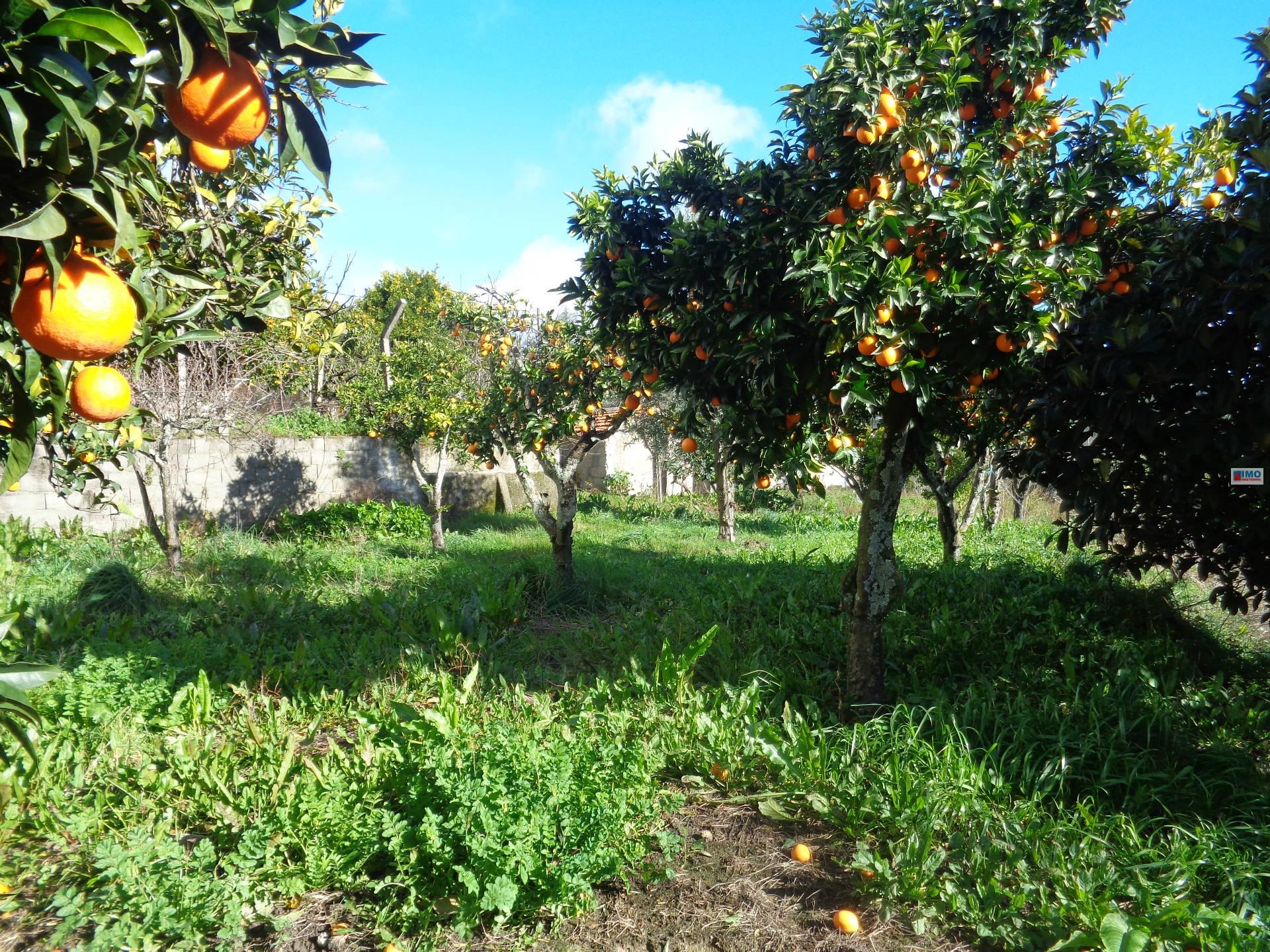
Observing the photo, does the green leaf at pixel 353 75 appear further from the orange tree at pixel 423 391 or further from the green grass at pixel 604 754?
the orange tree at pixel 423 391

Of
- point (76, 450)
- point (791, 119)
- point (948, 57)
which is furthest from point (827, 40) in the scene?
point (76, 450)

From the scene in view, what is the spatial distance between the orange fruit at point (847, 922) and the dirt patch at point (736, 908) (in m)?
0.03

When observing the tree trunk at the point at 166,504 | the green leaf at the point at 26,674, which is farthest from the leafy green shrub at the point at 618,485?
the green leaf at the point at 26,674

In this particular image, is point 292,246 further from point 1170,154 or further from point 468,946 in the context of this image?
point 1170,154

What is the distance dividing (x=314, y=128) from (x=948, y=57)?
10.9ft

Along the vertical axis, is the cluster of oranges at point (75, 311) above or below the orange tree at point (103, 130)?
below

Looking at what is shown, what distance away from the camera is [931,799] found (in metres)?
2.84

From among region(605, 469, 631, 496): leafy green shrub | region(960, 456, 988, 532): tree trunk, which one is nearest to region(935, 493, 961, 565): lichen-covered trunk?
region(960, 456, 988, 532): tree trunk

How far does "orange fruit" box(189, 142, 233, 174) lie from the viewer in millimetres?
1300

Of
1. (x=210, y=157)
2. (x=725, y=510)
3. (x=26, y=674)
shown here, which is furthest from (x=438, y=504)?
(x=210, y=157)

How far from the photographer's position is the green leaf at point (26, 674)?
4.34ft

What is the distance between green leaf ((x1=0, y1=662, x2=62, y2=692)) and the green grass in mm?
1132

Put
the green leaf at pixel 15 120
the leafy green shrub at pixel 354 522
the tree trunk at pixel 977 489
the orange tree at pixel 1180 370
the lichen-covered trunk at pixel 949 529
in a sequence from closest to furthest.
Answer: the green leaf at pixel 15 120
the orange tree at pixel 1180 370
the lichen-covered trunk at pixel 949 529
the tree trunk at pixel 977 489
the leafy green shrub at pixel 354 522

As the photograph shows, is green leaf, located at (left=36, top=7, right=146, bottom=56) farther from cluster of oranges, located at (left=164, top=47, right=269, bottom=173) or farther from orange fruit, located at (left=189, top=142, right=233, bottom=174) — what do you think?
orange fruit, located at (left=189, top=142, right=233, bottom=174)
